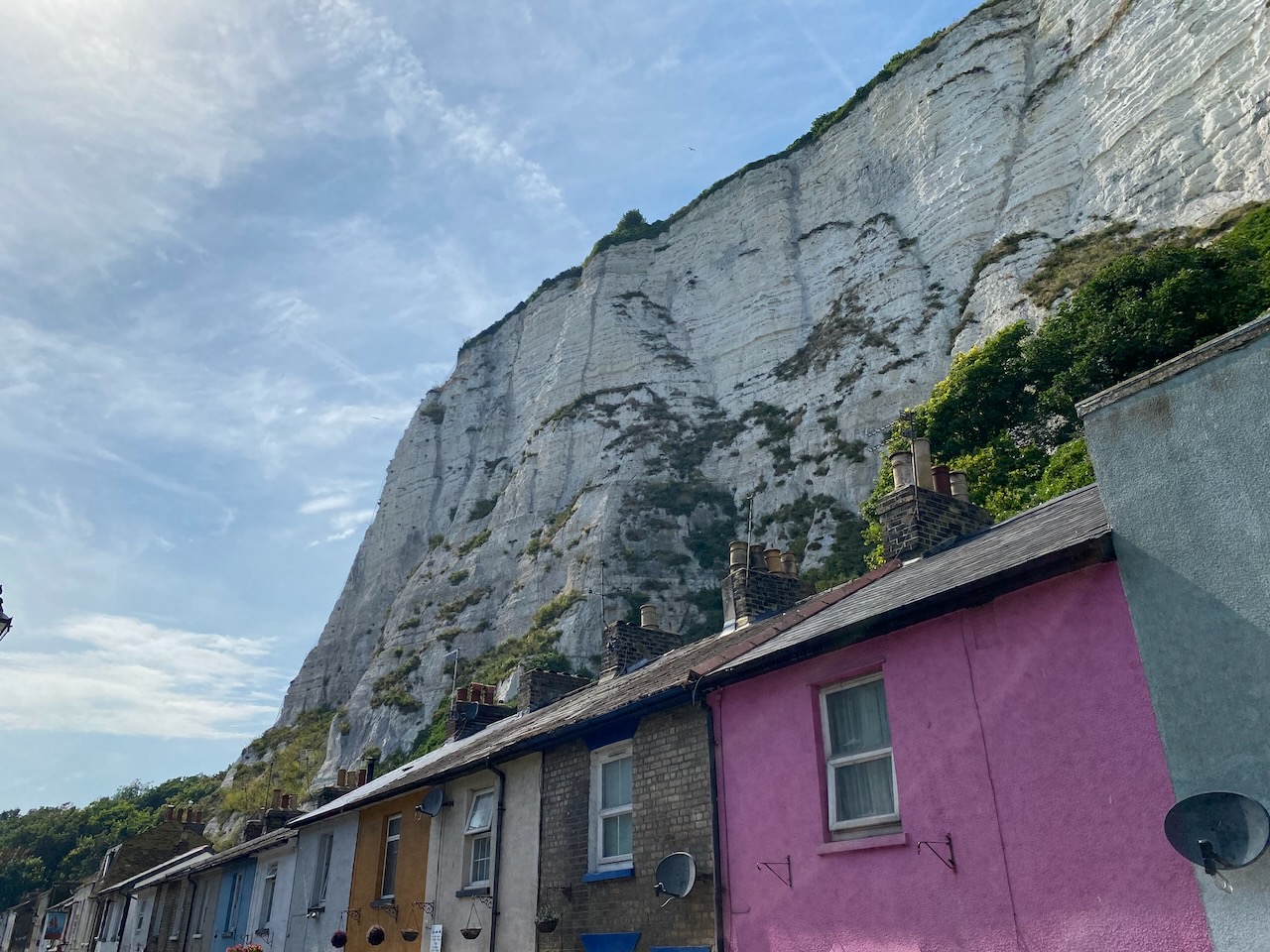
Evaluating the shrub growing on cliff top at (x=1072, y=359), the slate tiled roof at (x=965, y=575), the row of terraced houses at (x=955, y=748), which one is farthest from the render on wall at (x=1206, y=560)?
the shrub growing on cliff top at (x=1072, y=359)

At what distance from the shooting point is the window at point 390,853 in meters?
16.8

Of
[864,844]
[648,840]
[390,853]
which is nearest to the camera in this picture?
[864,844]

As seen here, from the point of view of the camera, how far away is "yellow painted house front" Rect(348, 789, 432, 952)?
15648 millimetres

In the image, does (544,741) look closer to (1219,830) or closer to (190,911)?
(1219,830)

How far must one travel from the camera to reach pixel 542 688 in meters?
20.5

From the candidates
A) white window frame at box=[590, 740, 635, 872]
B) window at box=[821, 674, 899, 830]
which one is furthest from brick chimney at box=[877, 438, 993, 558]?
white window frame at box=[590, 740, 635, 872]

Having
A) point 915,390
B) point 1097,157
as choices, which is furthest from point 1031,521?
point 1097,157

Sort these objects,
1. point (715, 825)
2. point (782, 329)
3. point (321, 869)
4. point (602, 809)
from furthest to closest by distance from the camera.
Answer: point (782, 329), point (321, 869), point (602, 809), point (715, 825)

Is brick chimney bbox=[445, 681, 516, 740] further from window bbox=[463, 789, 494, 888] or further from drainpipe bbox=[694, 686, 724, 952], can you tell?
drainpipe bbox=[694, 686, 724, 952]

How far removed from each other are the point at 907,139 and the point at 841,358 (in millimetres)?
15963

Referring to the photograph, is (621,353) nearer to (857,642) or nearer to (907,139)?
(907,139)

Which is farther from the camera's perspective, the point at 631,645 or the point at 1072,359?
the point at 1072,359

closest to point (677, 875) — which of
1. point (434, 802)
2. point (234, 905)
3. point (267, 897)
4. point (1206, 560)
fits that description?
point (1206, 560)

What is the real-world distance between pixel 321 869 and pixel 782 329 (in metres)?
48.8
